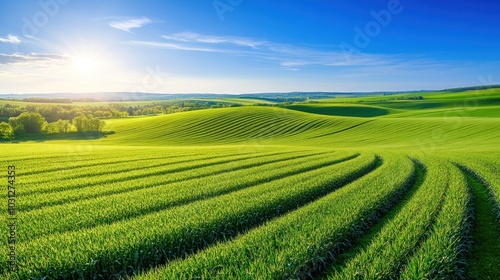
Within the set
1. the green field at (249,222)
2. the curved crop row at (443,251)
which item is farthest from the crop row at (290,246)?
the curved crop row at (443,251)

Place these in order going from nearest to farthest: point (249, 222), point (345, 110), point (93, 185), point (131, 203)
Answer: point (249, 222) < point (131, 203) < point (93, 185) < point (345, 110)

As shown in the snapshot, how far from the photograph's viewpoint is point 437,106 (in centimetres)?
13150

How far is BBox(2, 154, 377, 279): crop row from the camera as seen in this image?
7609 millimetres

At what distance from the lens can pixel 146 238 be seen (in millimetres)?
8953

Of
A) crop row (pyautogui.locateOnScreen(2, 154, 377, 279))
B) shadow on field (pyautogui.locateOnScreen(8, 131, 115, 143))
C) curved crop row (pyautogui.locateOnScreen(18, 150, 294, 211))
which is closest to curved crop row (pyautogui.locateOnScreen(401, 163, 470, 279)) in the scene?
crop row (pyautogui.locateOnScreen(2, 154, 377, 279))

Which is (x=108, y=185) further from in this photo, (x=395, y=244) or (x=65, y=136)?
(x=65, y=136)

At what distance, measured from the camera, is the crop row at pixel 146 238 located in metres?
7.61

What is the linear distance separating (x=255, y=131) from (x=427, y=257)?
6772 centimetres

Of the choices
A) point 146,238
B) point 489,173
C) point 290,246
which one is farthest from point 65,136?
point 290,246

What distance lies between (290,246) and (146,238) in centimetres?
400

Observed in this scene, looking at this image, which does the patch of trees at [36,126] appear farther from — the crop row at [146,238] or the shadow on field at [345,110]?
the crop row at [146,238]

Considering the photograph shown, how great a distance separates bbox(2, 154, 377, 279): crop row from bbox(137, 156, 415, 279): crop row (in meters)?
0.98

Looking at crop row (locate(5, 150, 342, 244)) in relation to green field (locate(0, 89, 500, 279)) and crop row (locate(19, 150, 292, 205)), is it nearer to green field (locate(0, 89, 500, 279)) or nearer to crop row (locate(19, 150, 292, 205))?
green field (locate(0, 89, 500, 279))

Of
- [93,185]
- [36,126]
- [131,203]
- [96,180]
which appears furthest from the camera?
[36,126]
